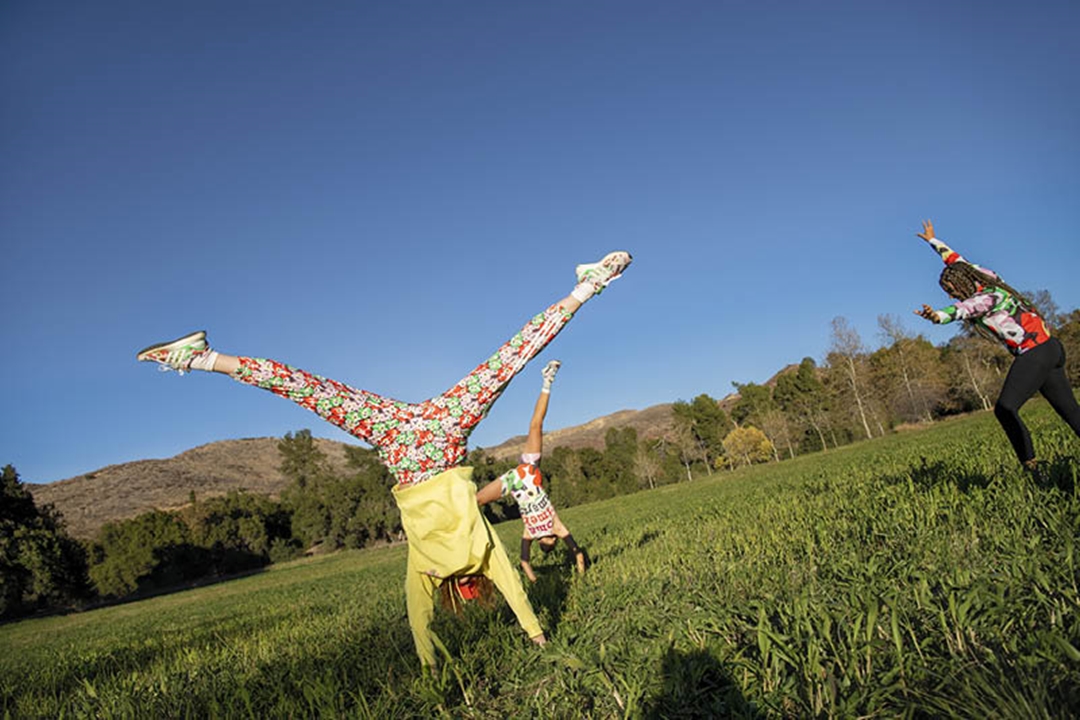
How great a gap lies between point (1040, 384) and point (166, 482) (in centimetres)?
13220

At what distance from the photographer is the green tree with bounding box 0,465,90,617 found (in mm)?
33469

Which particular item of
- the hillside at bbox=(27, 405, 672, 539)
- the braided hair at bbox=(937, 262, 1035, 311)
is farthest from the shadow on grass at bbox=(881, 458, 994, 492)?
the hillside at bbox=(27, 405, 672, 539)

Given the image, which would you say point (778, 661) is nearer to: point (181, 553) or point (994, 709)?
point (994, 709)

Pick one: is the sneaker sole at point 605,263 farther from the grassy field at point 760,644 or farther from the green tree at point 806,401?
the green tree at point 806,401

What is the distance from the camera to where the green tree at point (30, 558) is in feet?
110

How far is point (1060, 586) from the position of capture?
2.74 m

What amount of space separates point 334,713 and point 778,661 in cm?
234

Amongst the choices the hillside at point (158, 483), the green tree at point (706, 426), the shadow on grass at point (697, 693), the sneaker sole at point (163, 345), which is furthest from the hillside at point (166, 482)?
the shadow on grass at point (697, 693)

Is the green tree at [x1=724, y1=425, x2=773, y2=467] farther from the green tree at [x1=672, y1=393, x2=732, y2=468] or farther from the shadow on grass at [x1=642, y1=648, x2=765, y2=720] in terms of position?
the shadow on grass at [x1=642, y1=648, x2=765, y2=720]

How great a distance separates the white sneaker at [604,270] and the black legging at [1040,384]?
12.4ft

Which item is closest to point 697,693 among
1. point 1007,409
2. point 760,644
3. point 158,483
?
point 760,644

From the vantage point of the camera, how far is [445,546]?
11.1 ft

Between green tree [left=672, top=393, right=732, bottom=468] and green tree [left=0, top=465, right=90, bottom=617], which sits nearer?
green tree [left=0, top=465, right=90, bottom=617]

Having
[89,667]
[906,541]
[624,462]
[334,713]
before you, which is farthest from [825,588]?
[624,462]
